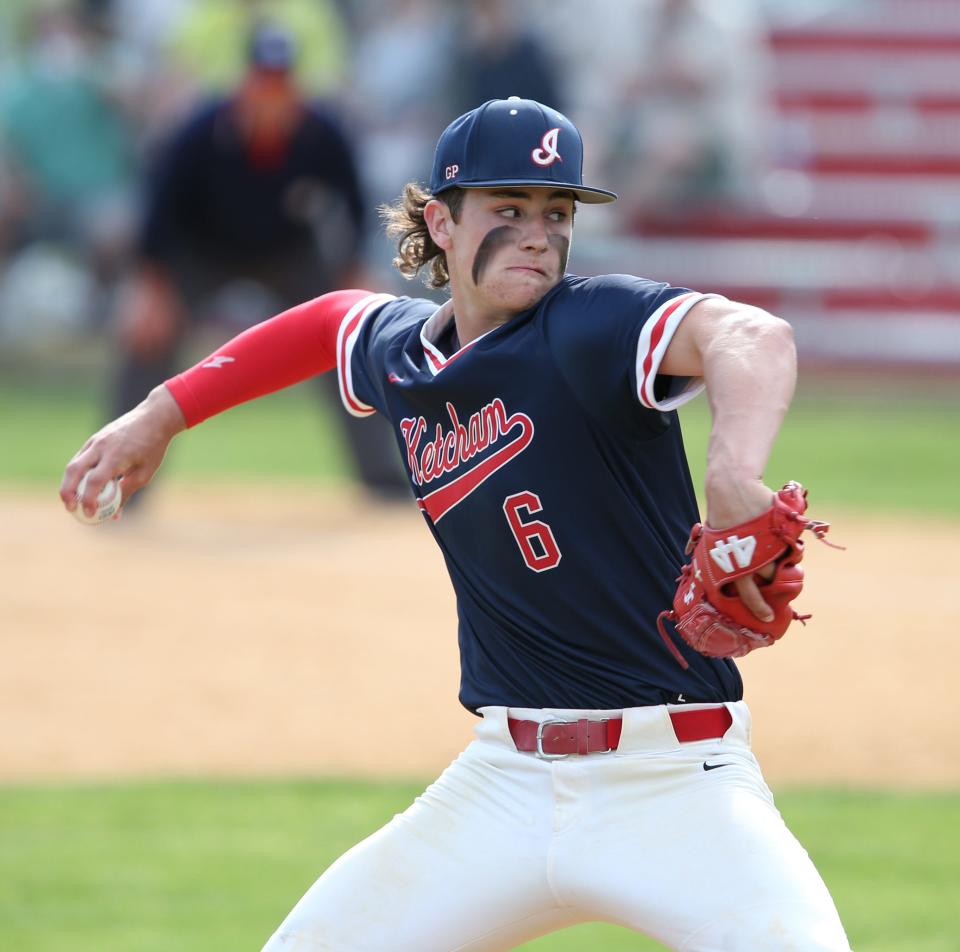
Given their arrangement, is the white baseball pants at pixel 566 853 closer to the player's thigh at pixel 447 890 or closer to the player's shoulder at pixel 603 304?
the player's thigh at pixel 447 890

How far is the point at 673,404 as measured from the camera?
3012mm

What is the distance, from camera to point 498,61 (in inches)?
613

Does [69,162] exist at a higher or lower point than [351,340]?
higher

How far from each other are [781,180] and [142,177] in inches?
256

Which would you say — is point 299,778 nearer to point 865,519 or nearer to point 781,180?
point 865,519

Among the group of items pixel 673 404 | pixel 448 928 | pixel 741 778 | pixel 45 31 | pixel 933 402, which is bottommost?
pixel 933 402

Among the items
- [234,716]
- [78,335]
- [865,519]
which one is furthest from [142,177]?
[234,716]

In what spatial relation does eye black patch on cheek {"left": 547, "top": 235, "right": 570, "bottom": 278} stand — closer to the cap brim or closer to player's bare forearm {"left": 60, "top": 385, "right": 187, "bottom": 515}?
the cap brim

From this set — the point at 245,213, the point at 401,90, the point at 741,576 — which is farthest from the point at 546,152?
the point at 401,90

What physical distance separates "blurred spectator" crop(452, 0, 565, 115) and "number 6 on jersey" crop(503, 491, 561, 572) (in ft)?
38.0

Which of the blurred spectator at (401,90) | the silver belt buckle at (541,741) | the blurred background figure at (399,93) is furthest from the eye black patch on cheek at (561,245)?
the blurred spectator at (401,90)

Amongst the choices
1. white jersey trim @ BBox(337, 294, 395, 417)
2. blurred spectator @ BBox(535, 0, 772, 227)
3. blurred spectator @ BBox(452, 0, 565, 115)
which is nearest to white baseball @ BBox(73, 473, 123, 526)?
white jersey trim @ BBox(337, 294, 395, 417)

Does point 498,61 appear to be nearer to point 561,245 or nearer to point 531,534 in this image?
point 561,245

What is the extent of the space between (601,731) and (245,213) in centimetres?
803
